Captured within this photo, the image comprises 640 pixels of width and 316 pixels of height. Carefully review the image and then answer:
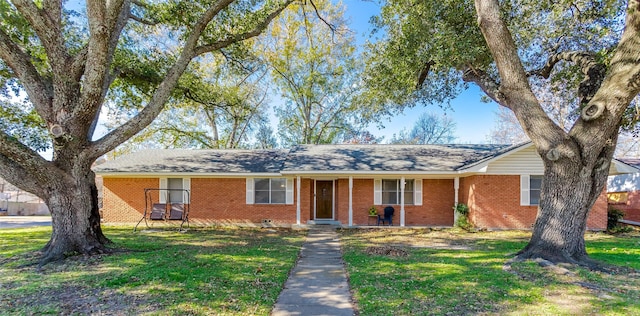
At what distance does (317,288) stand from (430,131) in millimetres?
30685

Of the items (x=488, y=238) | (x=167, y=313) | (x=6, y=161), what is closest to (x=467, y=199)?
(x=488, y=238)

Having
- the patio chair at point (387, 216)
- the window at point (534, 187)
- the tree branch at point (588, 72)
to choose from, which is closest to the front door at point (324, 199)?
the patio chair at point (387, 216)

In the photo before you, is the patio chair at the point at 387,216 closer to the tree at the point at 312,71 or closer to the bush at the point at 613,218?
the bush at the point at 613,218

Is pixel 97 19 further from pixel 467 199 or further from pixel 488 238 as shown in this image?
pixel 467 199

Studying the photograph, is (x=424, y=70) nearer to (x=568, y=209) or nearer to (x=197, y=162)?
(x=568, y=209)

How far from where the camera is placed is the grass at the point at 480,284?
4.37 metres

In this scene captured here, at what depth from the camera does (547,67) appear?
352 inches

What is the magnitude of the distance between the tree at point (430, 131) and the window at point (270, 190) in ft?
67.9

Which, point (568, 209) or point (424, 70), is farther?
point (424, 70)

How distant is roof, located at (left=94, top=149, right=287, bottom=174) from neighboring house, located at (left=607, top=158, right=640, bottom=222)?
16.2m

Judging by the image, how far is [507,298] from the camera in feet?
15.4

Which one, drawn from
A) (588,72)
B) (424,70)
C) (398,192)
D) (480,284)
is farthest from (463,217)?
(480,284)

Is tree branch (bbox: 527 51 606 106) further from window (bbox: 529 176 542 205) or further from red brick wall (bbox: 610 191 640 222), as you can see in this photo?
red brick wall (bbox: 610 191 640 222)

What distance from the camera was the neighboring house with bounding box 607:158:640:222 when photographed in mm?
15572
